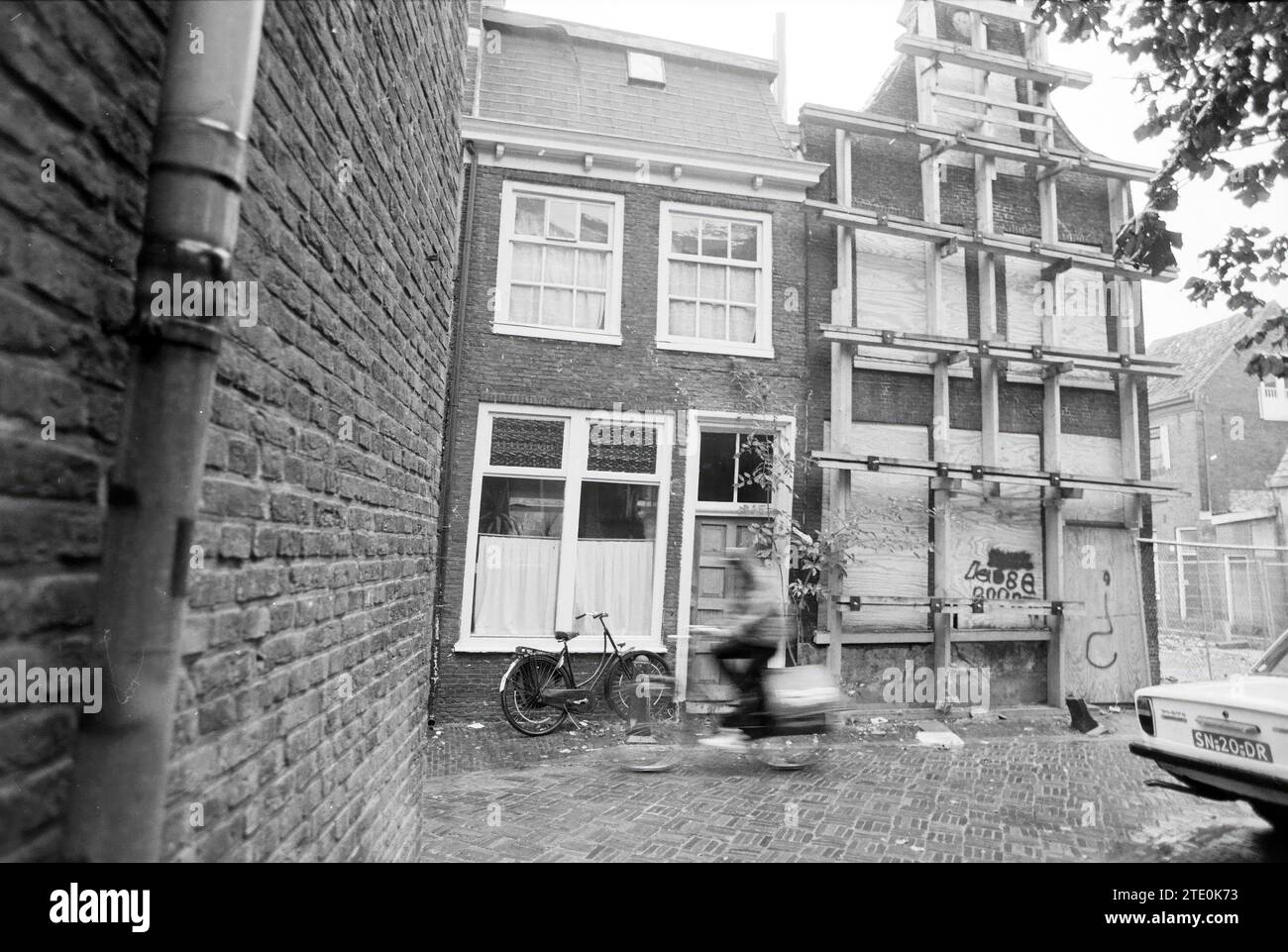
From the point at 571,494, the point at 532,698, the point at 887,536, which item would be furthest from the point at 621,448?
the point at 887,536

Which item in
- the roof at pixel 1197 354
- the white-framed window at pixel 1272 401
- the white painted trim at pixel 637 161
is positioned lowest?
the white painted trim at pixel 637 161

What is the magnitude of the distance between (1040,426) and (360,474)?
11.0 metres

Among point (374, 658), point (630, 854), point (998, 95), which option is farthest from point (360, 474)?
point (998, 95)

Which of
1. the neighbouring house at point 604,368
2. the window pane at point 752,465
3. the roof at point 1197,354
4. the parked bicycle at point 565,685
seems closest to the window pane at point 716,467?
the neighbouring house at point 604,368

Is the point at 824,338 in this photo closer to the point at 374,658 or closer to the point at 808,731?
the point at 808,731

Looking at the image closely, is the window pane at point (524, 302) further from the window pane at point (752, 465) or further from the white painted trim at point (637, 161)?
the window pane at point (752, 465)

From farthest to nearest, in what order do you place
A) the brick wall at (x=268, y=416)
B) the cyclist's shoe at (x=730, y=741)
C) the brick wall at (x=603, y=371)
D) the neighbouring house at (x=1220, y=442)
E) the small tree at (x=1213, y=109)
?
the neighbouring house at (x=1220, y=442) → the brick wall at (x=603, y=371) → the cyclist's shoe at (x=730, y=741) → the small tree at (x=1213, y=109) → the brick wall at (x=268, y=416)

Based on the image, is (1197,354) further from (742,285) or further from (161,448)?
(161,448)

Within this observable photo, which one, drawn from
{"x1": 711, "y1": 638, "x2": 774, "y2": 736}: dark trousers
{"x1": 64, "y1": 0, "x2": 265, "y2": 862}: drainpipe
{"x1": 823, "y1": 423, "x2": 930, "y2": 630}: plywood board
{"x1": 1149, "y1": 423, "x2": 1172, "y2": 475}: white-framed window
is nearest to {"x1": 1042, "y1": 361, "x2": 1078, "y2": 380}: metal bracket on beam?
{"x1": 823, "y1": 423, "x2": 930, "y2": 630}: plywood board

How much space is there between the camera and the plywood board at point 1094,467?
11008 mm

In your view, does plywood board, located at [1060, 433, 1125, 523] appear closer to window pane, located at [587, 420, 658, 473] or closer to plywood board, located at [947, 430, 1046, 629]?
plywood board, located at [947, 430, 1046, 629]

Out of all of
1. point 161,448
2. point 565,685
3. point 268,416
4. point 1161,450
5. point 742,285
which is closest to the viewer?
point 161,448

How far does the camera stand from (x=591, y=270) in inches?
392

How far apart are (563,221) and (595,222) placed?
1.49 feet
